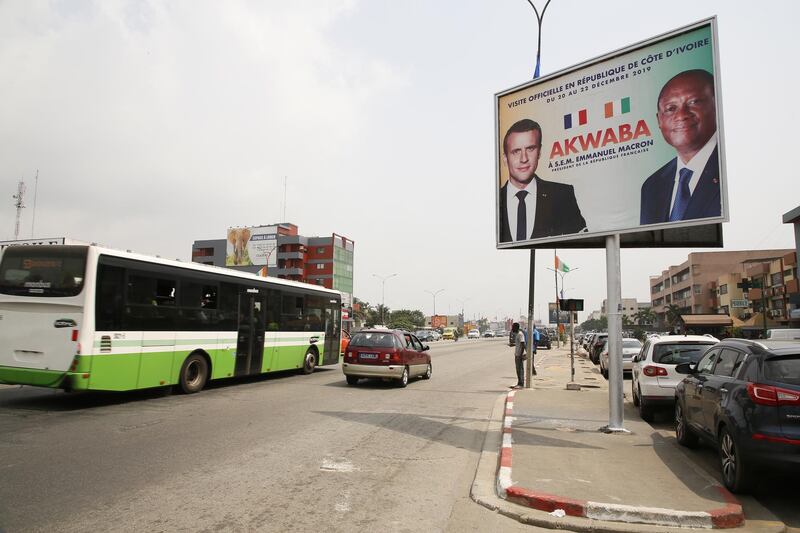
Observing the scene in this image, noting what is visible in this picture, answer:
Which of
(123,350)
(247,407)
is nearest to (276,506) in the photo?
(247,407)

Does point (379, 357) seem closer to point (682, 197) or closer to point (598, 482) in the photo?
point (682, 197)

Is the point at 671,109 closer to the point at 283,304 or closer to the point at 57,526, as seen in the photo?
the point at 57,526

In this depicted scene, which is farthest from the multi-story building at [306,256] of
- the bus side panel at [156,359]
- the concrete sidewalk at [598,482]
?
the concrete sidewalk at [598,482]

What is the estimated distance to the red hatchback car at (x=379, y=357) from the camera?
14.7 m

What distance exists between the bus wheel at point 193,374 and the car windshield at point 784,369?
1136 cm

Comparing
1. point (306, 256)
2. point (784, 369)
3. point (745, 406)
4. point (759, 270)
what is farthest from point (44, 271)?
point (306, 256)

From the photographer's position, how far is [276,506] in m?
4.86

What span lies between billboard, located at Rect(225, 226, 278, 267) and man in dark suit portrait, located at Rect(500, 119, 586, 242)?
3363 inches

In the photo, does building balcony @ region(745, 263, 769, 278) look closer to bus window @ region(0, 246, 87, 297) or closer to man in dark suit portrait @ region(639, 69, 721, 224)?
man in dark suit portrait @ region(639, 69, 721, 224)

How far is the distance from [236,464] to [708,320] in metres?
83.8

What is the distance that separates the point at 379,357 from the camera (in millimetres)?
14805

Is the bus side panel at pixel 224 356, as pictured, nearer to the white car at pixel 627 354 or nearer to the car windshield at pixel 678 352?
the car windshield at pixel 678 352

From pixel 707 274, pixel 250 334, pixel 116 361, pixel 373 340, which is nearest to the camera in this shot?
pixel 116 361

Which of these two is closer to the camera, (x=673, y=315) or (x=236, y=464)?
(x=236, y=464)
